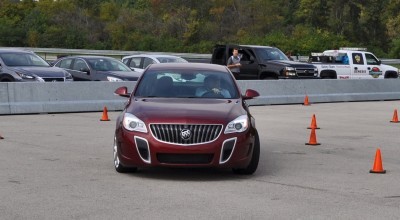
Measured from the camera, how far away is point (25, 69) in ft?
79.9

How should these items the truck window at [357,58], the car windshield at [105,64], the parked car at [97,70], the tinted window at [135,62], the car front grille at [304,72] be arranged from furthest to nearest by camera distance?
the truck window at [357,58]
the tinted window at [135,62]
the car front grille at [304,72]
the car windshield at [105,64]
the parked car at [97,70]

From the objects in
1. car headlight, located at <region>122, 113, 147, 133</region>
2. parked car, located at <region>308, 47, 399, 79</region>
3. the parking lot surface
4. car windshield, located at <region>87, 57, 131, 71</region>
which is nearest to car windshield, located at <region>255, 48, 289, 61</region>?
parked car, located at <region>308, 47, 399, 79</region>

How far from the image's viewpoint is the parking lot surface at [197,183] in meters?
8.87

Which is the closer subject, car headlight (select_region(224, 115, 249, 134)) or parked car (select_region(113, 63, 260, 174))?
parked car (select_region(113, 63, 260, 174))

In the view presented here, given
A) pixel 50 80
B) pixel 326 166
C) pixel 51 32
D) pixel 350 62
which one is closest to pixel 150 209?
pixel 326 166

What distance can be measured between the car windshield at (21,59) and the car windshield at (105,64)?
83.1 inches

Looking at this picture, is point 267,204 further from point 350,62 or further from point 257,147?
point 350,62

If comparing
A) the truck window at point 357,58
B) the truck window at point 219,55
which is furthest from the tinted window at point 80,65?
the truck window at point 357,58

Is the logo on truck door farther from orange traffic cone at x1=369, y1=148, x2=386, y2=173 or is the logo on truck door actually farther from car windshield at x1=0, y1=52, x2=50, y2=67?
orange traffic cone at x1=369, y1=148, x2=386, y2=173

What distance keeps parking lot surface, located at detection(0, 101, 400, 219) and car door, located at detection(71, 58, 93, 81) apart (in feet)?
30.9

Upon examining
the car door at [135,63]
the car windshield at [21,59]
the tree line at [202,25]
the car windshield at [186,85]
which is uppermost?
the car windshield at [186,85]

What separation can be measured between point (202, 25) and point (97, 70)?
53870 mm

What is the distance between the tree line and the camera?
67250mm

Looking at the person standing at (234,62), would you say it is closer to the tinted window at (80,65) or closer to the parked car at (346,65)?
the tinted window at (80,65)
